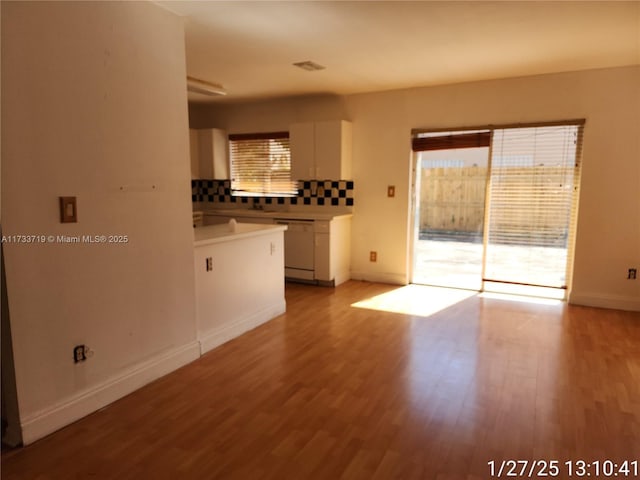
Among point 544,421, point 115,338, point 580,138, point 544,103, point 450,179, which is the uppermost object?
→ point 544,103

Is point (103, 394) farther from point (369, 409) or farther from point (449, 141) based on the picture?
point (449, 141)

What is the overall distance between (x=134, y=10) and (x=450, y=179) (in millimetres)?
3600

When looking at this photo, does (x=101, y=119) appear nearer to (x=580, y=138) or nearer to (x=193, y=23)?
(x=193, y=23)

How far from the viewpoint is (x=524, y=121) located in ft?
14.0

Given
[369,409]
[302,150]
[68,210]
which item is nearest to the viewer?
[68,210]

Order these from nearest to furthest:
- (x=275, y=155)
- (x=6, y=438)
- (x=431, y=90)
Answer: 1. (x=6, y=438)
2. (x=431, y=90)
3. (x=275, y=155)

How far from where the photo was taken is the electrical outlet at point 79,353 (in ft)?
7.08

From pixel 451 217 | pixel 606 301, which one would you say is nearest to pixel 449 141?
pixel 451 217

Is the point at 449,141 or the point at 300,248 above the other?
the point at 449,141

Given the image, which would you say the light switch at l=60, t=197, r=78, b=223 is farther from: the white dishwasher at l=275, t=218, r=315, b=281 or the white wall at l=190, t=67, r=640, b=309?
the white wall at l=190, t=67, r=640, b=309

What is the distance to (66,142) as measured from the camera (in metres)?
2.04

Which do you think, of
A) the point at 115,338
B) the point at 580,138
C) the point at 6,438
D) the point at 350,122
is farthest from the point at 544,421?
the point at 350,122

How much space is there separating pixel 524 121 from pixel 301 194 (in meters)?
2.69

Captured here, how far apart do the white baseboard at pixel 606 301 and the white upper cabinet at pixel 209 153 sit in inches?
178
